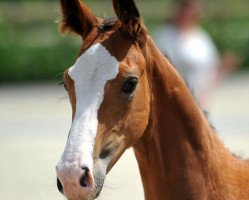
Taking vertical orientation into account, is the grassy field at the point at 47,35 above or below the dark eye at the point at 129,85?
below

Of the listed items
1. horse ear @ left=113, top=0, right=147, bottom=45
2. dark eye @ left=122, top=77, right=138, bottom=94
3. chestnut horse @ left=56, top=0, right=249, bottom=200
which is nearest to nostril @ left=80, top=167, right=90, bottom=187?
chestnut horse @ left=56, top=0, right=249, bottom=200

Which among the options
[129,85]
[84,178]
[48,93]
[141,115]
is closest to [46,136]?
[48,93]

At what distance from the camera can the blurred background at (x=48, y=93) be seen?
1053 cm

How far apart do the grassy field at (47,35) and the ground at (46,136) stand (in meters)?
0.63

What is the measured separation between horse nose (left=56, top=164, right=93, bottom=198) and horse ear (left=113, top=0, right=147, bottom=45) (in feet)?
3.02

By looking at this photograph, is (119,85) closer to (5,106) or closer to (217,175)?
(217,175)

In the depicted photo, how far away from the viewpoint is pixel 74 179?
14.6 ft

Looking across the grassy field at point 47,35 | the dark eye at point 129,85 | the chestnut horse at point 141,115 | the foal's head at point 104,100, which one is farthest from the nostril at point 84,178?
the grassy field at point 47,35

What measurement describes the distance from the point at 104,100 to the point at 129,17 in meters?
0.54

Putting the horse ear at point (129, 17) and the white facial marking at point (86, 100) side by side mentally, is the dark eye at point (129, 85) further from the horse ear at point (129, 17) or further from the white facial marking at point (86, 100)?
the horse ear at point (129, 17)

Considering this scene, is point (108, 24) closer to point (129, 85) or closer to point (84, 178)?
point (129, 85)

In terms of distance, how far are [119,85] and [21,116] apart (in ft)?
37.1

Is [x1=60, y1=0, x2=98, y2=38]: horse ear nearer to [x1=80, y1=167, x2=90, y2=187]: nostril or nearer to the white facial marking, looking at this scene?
the white facial marking

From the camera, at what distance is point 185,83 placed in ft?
17.0
